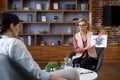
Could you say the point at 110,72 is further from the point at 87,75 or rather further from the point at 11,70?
the point at 11,70

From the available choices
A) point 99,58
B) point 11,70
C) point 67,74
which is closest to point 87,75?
point 67,74

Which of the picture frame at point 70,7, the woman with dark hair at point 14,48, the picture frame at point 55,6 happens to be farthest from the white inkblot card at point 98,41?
the picture frame at point 55,6

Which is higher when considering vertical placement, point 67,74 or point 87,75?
point 67,74

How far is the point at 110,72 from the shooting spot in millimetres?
6414

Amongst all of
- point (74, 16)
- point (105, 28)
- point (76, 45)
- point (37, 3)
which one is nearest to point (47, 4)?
point (37, 3)

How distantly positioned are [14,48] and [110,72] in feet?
14.8

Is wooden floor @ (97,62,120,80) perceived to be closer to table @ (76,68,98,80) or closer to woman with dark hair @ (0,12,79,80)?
table @ (76,68,98,80)

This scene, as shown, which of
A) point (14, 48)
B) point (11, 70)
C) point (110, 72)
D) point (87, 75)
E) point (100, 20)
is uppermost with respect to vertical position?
point (100, 20)

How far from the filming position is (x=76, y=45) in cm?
492

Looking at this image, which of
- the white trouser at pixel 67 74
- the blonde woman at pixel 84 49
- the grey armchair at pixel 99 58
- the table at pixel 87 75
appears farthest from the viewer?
the blonde woman at pixel 84 49

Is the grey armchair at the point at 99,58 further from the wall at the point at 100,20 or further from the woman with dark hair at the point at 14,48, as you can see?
the wall at the point at 100,20

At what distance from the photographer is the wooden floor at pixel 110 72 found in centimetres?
582

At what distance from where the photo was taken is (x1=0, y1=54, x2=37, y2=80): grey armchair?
7.47 ft

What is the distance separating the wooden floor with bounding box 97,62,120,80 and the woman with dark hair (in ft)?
11.8
